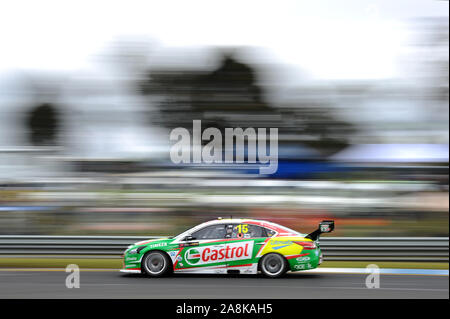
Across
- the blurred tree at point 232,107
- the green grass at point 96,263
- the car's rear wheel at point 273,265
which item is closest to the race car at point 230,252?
the car's rear wheel at point 273,265

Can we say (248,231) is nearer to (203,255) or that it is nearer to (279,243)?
(279,243)

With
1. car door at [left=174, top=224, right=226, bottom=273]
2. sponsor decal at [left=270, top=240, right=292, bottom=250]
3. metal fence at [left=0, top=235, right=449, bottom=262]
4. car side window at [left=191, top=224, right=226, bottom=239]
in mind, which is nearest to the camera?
sponsor decal at [left=270, top=240, right=292, bottom=250]

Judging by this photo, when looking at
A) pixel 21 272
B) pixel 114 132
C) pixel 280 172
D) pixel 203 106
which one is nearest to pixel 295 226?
pixel 280 172

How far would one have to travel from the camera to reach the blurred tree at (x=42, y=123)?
46.6 feet

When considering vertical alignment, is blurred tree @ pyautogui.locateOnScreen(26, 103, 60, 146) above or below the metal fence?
above

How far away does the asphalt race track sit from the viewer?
8.06m

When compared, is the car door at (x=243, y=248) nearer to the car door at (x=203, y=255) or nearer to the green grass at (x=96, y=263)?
the car door at (x=203, y=255)

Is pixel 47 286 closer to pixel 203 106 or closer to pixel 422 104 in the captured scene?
pixel 203 106

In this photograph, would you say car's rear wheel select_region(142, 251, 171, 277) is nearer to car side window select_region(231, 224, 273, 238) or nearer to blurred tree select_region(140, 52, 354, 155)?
car side window select_region(231, 224, 273, 238)

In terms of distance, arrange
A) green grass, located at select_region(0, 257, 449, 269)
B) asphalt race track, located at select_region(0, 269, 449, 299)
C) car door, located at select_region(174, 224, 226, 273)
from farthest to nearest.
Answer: green grass, located at select_region(0, 257, 449, 269)
car door, located at select_region(174, 224, 226, 273)
asphalt race track, located at select_region(0, 269, 449, 299)

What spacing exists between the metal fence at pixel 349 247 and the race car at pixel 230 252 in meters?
2.37

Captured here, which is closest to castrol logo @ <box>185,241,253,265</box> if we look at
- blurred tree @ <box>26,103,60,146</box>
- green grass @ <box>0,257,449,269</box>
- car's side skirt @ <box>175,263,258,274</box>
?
car's side skirt @ <box>175,263,258,274</box>

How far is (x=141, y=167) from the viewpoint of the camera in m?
14.5

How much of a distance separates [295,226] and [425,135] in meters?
4.26
